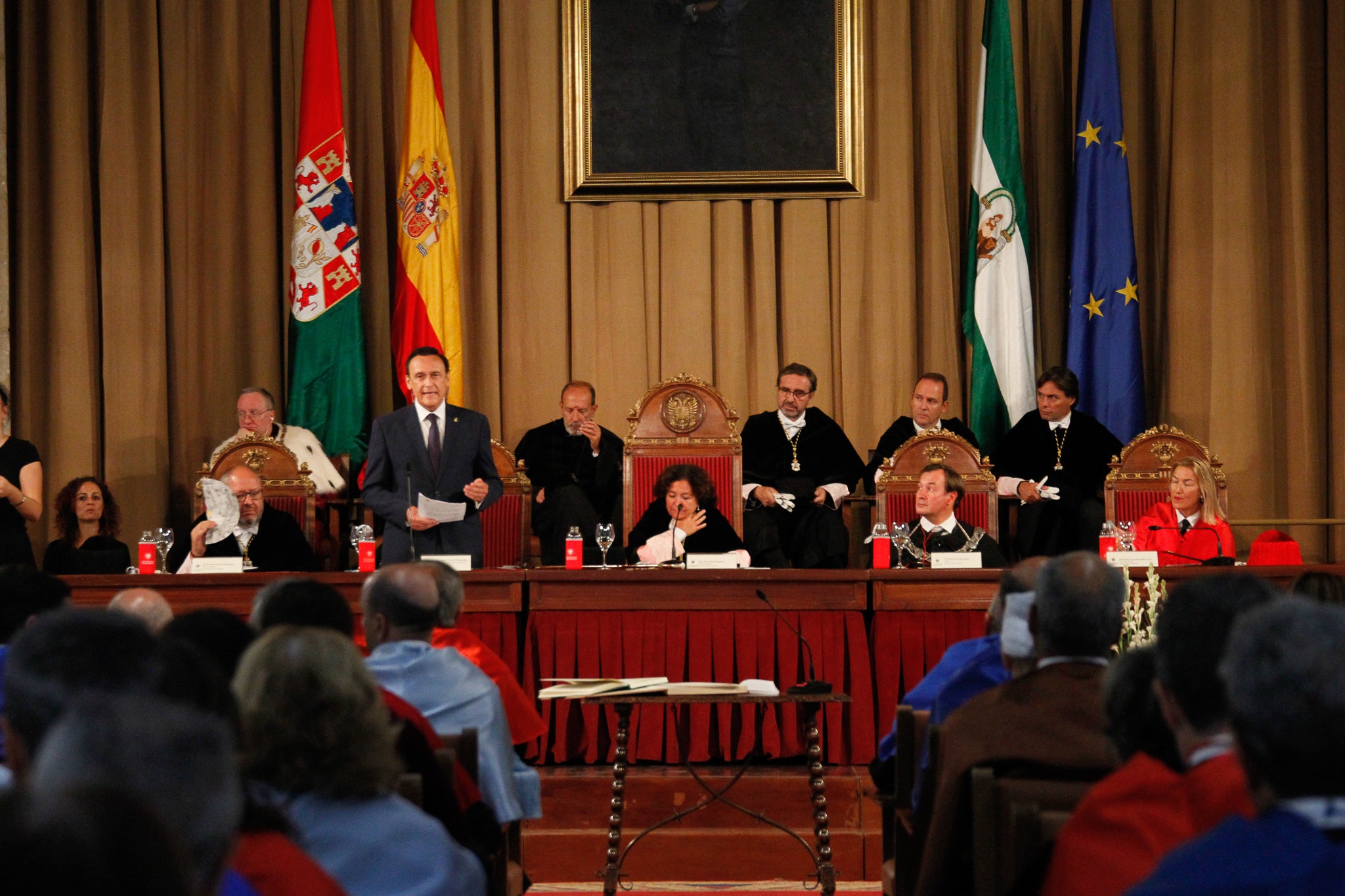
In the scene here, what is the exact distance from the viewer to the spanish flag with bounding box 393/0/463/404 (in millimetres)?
7984

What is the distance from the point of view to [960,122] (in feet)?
28.2

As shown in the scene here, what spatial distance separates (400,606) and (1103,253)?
6109 mm

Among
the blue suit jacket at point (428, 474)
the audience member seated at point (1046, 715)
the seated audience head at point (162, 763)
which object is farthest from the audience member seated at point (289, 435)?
the seated audience head at point (162, 763)

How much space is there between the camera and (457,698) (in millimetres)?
2879

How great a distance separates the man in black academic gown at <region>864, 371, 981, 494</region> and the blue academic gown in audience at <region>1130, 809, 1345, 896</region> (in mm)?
5737

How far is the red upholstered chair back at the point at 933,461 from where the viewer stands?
22.4 ft

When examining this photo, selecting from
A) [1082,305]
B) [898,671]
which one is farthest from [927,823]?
[1082,305]

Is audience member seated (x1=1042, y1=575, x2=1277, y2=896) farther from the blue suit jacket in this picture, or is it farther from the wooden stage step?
the blue suit jacket

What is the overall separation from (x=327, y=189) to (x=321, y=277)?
1.65ft

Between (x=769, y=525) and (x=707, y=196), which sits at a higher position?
(x=707, y=196)

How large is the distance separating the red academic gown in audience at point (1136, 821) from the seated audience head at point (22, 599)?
187 cm

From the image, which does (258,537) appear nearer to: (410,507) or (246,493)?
(246,493)

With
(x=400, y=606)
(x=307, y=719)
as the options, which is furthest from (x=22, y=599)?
(x=307, y=719)

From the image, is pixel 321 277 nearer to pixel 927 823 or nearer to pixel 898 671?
pixel 898 671
